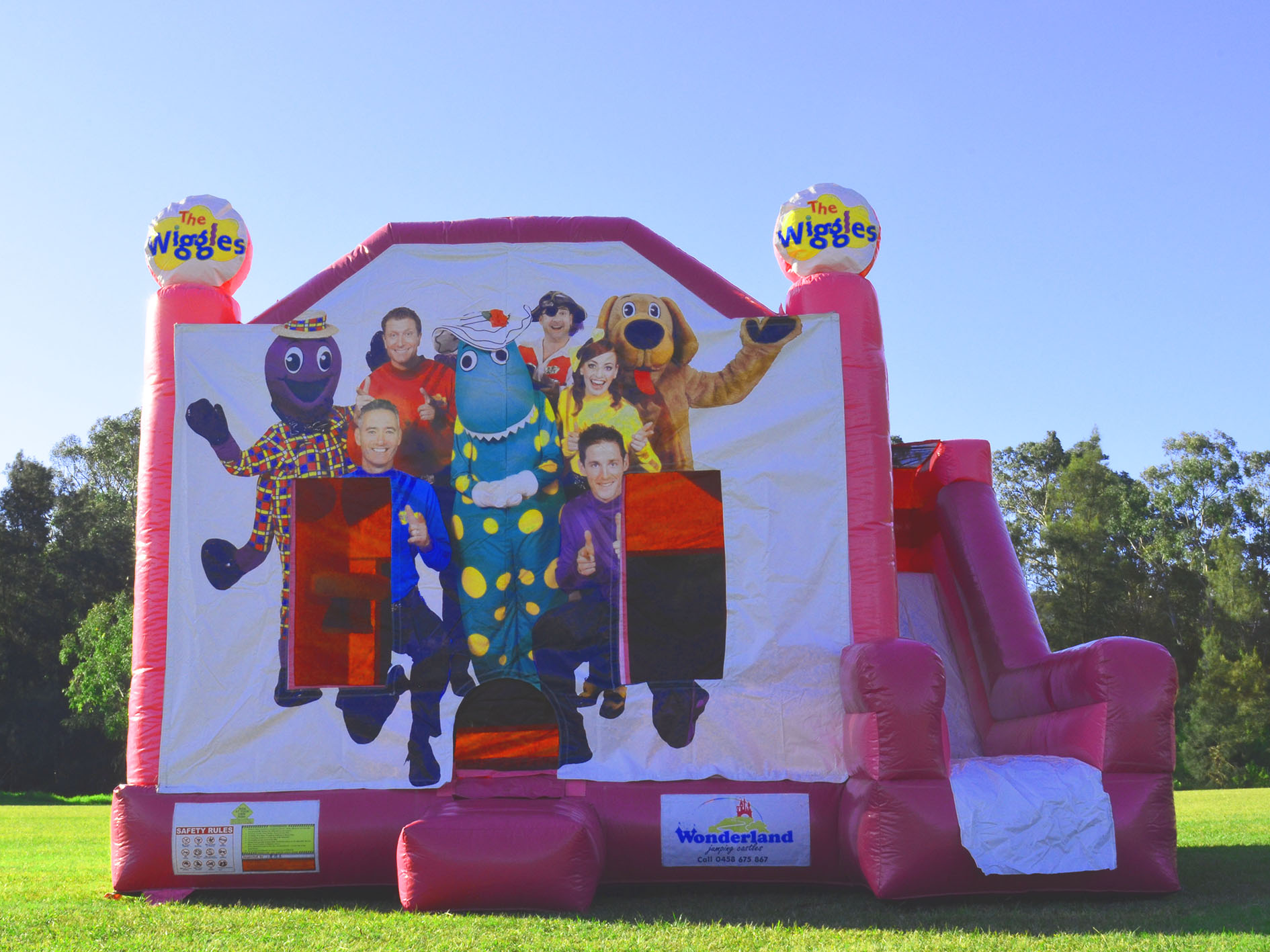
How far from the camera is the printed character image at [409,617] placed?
556cm

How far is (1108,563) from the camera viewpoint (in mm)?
24828

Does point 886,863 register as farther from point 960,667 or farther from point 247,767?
point 247,767

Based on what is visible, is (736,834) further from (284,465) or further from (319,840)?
(284,465)

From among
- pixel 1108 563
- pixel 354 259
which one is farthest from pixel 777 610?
pixel 1108 563

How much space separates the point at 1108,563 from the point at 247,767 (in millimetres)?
22706

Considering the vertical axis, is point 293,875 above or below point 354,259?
below

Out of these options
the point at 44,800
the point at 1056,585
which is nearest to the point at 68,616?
the point at 44,800

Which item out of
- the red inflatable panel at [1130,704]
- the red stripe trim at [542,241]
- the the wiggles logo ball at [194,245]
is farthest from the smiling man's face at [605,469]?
the red inflatable panel at [1130,704]

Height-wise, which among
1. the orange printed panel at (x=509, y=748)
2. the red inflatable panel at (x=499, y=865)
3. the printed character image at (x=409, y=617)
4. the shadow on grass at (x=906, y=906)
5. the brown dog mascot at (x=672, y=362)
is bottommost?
the shadow on grass at (x=906, y=906)

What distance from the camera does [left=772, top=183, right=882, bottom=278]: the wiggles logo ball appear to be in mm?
6047

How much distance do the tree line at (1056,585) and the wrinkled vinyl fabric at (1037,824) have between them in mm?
17760

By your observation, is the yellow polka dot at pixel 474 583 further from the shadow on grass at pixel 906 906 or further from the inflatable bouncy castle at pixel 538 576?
the shadow on grass at pixel 906 906

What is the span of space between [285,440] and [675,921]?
9.97 ft

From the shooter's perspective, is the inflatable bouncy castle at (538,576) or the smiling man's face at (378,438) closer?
the inflatable bouncy castle at (538,576)
